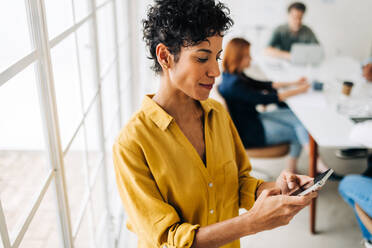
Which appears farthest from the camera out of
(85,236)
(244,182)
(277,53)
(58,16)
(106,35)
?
(277,53)

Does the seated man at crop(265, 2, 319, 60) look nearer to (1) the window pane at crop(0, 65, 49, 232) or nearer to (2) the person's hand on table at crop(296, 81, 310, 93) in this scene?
(2) the person's hand on table at crop(296, 81, 310, 93)

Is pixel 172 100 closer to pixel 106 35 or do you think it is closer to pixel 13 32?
pixel 13 32

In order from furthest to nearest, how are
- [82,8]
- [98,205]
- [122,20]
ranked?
[122,20]
[98,205]
[82,8]

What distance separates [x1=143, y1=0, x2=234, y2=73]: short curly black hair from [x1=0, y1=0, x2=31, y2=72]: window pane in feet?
1.26

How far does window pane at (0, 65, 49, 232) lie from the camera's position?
129 centimetres

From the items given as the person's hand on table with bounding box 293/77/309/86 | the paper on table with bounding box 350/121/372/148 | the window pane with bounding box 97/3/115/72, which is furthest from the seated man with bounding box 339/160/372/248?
the window pane with bounding box 97/3/115/72

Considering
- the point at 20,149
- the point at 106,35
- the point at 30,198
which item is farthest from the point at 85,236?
the point at 106,35

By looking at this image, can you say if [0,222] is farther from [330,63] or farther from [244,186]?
[330,63]

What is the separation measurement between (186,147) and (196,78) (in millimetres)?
218

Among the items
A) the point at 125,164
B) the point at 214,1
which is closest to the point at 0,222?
the point at 125,164

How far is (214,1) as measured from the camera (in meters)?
1.07

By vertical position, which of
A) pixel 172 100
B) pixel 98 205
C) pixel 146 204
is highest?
pixel 172 100

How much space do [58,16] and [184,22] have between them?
2.35 feet

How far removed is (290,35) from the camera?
375cm
